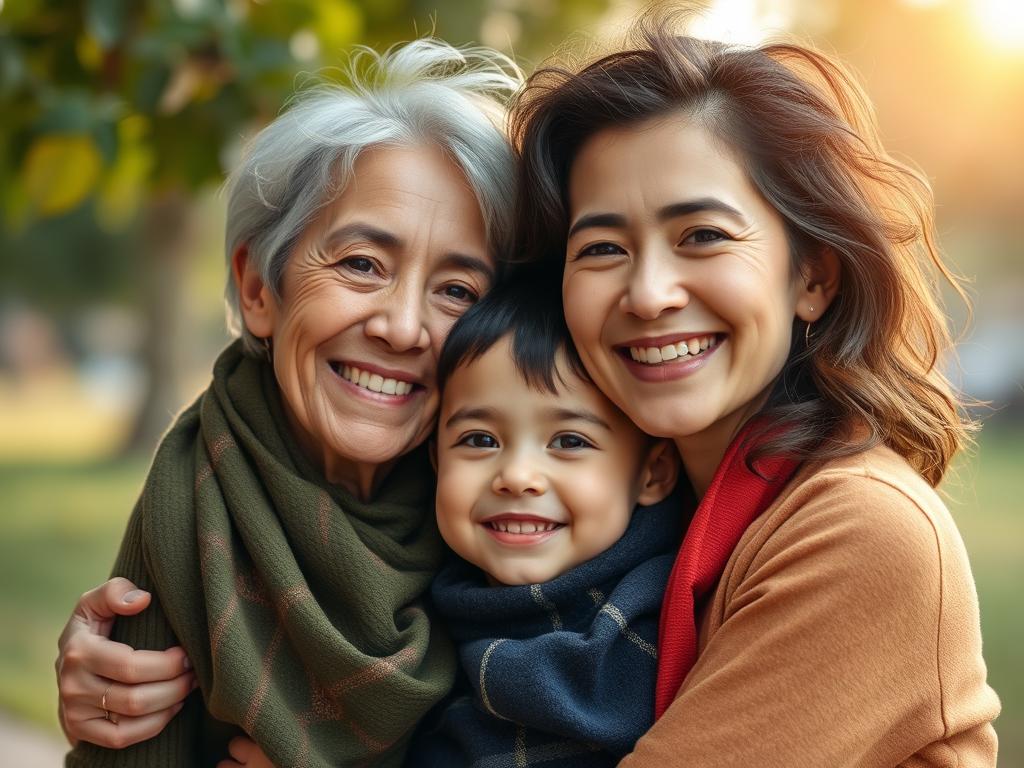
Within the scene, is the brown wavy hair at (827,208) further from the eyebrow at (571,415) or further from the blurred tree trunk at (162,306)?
the blurred tree trunk at (162,306)

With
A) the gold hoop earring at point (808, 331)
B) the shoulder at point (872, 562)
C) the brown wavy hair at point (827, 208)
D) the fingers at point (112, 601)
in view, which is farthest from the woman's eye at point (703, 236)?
the fingers at point (112, 601)

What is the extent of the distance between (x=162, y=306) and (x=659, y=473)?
13588 mm

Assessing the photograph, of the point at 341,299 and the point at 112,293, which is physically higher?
the point at 341,299

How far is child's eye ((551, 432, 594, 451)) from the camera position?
2293 millimetres

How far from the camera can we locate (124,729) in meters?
2.37

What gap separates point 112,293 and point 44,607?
1188 cm

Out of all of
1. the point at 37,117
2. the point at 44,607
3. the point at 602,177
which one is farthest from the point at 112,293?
the point at 602,177

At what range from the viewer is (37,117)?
10.5 ft

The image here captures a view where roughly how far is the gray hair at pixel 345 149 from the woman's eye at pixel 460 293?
0.12m

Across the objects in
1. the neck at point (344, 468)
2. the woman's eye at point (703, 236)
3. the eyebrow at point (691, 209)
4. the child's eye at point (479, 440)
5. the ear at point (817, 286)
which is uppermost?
the eyebrow at point (691, 209)

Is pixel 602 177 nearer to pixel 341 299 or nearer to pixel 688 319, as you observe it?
pixel 688 319

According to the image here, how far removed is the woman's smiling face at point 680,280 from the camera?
6.84ft

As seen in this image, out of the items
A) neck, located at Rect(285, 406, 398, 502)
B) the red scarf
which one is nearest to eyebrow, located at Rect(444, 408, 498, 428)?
neck, located at Rect(285, 406, 398, 502)

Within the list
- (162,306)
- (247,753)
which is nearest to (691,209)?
(247,753)
